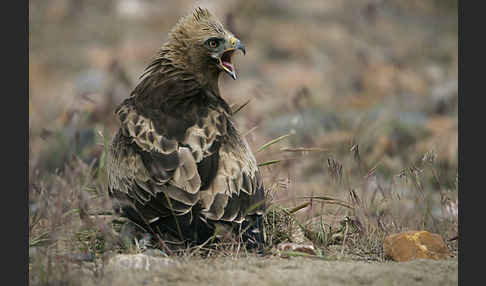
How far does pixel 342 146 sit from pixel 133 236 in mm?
6246

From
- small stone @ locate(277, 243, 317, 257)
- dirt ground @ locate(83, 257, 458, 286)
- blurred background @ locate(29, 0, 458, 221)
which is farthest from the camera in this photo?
blurred background @ locate(29, 0, 458, 221)

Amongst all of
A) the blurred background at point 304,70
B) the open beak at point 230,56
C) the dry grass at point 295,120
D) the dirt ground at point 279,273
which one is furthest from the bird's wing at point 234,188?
the blurred background at point 304,70

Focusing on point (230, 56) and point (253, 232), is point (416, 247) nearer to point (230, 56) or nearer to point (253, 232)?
point (253, 232)

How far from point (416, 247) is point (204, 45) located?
2.24 m

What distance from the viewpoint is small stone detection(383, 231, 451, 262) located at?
4.59m

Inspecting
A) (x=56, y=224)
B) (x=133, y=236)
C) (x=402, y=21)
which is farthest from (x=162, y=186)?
(x=402, y=21)

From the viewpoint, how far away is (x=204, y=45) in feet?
16.9

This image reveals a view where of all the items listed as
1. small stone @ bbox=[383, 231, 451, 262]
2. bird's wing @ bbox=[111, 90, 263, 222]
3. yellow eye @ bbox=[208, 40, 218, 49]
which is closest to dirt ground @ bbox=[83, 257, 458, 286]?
small stone @ bbox=[383, 231, 451, 262]

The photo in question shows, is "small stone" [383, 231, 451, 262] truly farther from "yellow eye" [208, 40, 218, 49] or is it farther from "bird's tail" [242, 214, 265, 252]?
"yellow eye" [208, 40, 218, 49]

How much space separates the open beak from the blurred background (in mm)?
2743

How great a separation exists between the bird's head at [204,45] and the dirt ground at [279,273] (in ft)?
5.33

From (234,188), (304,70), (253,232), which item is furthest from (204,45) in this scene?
(304,70)

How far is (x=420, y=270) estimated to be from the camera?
4137 mm

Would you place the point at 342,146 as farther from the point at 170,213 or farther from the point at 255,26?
the point at 255,26
